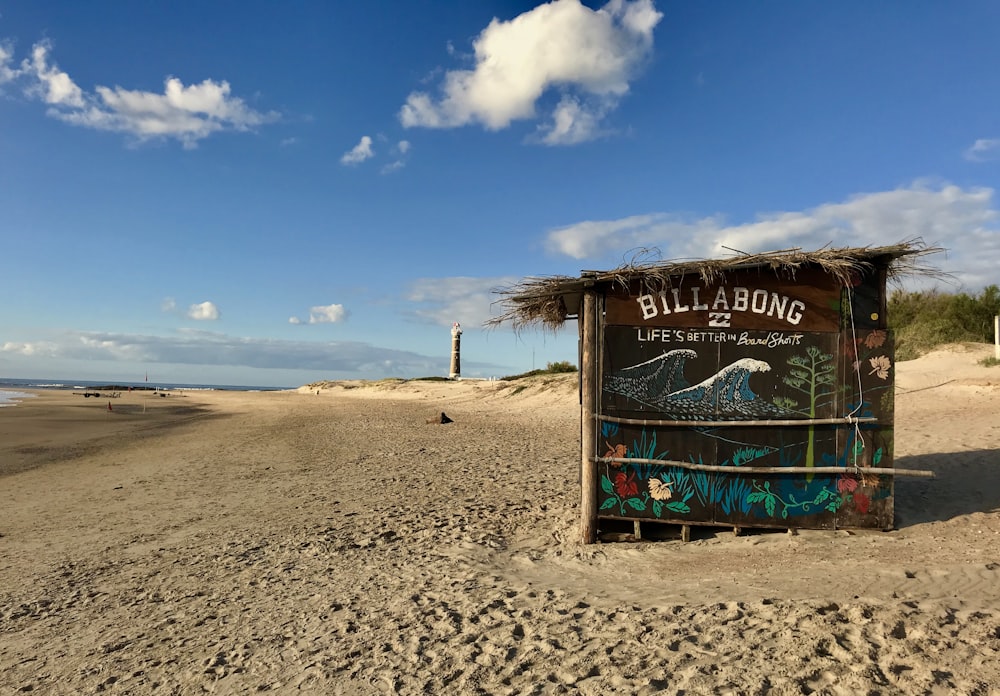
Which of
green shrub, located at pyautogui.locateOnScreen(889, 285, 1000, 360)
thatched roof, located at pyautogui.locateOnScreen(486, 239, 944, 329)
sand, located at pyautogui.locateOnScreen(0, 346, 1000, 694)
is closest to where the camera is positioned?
sand, located at pyautogui.locateOnScreen(0, 346, 1000, 694)

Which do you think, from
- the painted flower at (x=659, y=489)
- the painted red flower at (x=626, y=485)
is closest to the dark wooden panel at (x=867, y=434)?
the painted flower at (x=659, y=489)

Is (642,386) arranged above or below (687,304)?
below

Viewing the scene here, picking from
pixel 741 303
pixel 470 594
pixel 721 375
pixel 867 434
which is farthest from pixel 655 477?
pixel 470 594

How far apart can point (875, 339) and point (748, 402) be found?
155cm

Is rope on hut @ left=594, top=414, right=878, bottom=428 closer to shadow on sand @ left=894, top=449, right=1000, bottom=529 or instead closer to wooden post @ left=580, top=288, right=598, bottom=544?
wooden post @ left=580, top=288, right=598, bottom=544

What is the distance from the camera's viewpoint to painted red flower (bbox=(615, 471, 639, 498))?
700cm

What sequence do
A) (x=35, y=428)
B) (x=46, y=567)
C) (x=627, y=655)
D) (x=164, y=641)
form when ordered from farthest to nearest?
(x=35, y=428) < (x=46, y=567) < (x=164, y=641) < (x=627, y=655)

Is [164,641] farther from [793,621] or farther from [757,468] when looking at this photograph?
[757,468]

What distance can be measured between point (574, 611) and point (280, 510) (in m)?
6.01

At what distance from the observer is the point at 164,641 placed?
4840 millimetres

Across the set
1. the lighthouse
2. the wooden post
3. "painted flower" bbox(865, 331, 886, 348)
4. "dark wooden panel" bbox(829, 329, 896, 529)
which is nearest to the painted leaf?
"dark wooden panel" bbox(829, 329, 896, 529)

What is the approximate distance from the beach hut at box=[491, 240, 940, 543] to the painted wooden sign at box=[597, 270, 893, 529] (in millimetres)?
12

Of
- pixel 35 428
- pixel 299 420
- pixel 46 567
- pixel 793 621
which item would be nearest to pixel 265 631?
pixel 46 567

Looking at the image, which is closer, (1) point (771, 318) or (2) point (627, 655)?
(2) point (627, 655)
